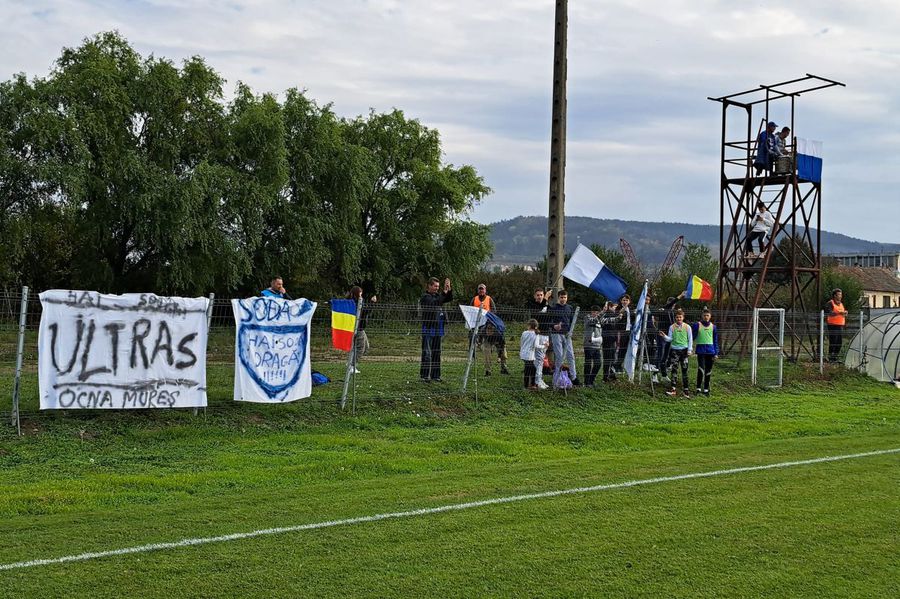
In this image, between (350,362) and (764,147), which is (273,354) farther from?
(764,147)

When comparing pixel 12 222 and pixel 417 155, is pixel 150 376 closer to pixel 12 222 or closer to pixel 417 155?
pixel 12 222

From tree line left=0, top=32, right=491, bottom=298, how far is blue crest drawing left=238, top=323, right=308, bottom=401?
24.7m

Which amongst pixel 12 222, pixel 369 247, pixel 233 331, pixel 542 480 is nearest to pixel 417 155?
pixel 369 247

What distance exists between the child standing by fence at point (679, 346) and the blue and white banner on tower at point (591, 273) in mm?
1524

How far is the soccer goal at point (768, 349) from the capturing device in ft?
77.0

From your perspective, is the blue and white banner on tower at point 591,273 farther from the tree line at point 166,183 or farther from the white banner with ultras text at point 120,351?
the tree line at point 166,183

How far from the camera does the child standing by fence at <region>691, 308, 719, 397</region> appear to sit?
2105cm

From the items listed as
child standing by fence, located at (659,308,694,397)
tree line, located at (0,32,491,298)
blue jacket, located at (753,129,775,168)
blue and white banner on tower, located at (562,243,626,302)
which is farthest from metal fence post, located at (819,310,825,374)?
tree line, located at (0,32,491,298)

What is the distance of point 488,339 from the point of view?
60.7 feet

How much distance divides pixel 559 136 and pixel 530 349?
5.23 m

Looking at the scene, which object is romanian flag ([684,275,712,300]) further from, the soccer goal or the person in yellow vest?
the person in yellow vest

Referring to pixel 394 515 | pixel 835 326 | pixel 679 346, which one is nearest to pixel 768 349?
pixel 835 326

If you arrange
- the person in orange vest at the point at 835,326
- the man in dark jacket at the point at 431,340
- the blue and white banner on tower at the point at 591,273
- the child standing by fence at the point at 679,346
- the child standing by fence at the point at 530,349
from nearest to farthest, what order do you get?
the man in dark jacket at the point at 431,340, the child standing by fence at the point at 530,349, the blue and white banner on tower at the point at 591,273, the child standing by fence at the point at 679,346, the person in orange vest at the point at 835,326

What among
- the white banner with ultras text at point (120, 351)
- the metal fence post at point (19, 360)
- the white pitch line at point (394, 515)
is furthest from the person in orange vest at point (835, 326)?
the metal fence post at point (19, 360)
